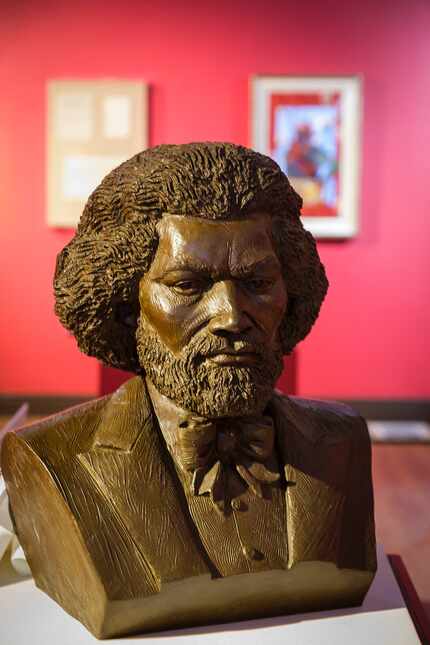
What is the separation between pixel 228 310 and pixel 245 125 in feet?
11.0

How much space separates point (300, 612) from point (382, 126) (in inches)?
146

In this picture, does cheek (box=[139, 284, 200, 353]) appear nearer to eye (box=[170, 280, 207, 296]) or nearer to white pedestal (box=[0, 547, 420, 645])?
eye (box=[170, 280, 207, 296])

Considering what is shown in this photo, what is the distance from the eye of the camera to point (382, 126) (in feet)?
A: 15.5

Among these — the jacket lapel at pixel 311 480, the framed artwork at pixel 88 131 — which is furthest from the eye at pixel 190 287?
the framed artwork at pixel 88 131

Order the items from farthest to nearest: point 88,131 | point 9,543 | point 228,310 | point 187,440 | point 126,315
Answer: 1. point 88,131
2. point 9,543
3. point 126,315
4. point 187,440
5. point 228,310

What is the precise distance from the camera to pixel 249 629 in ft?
5.52

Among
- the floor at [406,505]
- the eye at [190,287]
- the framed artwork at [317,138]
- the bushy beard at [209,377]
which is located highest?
the framed artwork at [317,138]

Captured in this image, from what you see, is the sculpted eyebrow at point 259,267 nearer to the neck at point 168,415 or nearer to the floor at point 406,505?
the neck at point 168,415

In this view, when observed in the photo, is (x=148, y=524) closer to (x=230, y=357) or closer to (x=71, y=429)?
(x=71, y=429)

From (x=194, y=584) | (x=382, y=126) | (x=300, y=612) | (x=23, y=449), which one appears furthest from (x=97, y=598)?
(x=382, y=126)

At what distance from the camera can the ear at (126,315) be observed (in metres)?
1.78

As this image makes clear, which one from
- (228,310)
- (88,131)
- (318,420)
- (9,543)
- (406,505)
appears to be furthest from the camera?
(88,131)

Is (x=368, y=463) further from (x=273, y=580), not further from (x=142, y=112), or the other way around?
(x=142, y=112)

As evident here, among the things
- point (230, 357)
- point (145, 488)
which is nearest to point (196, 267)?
point (230, 357)
